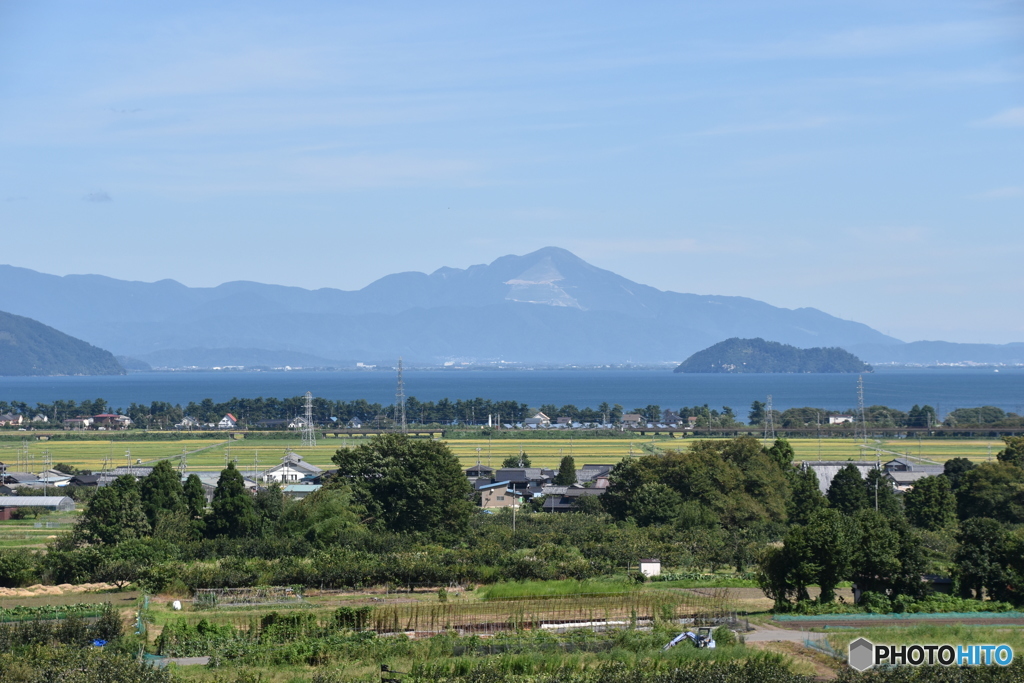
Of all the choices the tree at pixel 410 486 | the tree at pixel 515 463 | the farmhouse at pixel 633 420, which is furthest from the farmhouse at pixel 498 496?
the farmhouse at pixel 633 420

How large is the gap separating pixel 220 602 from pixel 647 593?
8.33 meters

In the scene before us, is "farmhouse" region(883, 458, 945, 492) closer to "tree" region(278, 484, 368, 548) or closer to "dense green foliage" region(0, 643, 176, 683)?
"tree" region(278, 484, 368, 548)

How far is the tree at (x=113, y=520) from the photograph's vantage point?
25438mm

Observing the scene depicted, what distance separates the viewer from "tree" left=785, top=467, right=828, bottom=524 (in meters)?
31.0

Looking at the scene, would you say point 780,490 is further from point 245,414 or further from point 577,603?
point 245,414

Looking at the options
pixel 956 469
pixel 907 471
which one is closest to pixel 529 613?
pixel 956 469

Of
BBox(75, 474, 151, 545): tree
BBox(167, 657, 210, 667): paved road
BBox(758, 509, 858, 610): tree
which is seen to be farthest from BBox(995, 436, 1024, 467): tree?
BBox(167, 657, 210, 667): paved road

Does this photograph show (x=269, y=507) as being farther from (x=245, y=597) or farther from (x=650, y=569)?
(x=650, y=569)

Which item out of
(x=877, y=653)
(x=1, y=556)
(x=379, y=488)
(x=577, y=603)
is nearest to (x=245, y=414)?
(x=379, y=488)

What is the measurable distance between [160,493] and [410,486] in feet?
22.5

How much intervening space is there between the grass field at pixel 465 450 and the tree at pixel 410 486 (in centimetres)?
1596

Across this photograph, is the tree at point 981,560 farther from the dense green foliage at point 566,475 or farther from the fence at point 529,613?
the dense green foliage at point 566,475

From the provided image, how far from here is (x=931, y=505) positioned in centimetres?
3023

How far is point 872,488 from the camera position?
106 ft
